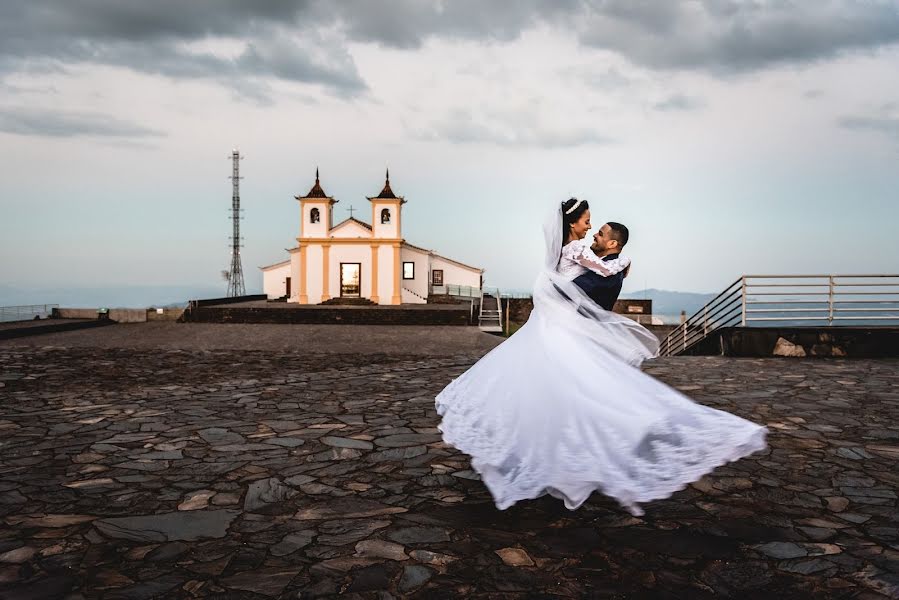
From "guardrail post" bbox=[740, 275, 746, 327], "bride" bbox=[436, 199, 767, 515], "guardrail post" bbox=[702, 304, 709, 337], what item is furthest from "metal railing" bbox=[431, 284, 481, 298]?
"bride" bbox=[436, 199, 767, 515]

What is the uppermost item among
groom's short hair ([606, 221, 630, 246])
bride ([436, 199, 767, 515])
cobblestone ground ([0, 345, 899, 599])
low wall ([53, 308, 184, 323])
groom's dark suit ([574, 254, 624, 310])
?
groom's short hair ([606, 221, 630, 246])

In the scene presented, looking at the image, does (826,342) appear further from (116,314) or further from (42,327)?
(116,314)

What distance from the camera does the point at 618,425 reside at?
12.7ft

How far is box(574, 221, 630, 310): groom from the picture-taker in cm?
432

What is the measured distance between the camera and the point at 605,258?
4340 millimetres

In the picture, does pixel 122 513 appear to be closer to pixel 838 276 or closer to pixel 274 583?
pixel 274 583

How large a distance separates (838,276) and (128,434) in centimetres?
1246

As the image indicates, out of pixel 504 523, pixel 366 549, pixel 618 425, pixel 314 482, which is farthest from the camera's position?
pixel 314 482

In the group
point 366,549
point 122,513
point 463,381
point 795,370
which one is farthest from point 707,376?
point 122,513

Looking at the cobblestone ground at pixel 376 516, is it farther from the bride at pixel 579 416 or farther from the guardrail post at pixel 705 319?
the guardrail post at pixel 705 319

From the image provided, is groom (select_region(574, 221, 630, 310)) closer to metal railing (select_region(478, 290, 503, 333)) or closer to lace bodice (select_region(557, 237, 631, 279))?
lace bodice (select_region(557, 237, 631, 279))

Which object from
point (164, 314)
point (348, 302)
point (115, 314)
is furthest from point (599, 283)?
point (348, 302)

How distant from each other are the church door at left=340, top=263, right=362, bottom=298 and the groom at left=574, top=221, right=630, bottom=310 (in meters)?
30.0

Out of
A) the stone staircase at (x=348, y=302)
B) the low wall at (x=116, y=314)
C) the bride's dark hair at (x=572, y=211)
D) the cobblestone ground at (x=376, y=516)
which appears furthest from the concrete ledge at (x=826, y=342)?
the stone staircase at (x=348, y=302)
